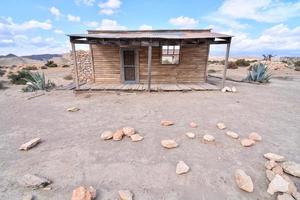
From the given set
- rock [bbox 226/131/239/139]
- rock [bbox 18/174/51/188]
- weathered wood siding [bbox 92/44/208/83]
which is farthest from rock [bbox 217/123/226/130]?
weathered wood siding [bbox 92/44/208/83]

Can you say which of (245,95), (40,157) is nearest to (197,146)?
(40,157)

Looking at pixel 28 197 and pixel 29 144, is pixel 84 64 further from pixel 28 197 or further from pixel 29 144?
pixel 28 197

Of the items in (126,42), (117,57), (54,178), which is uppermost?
(126,42)

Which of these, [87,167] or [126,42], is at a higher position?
[126,42]

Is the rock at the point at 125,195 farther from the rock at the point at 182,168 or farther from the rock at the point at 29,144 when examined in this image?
the rock at the point at 29,144

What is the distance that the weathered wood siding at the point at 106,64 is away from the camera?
29.6ft

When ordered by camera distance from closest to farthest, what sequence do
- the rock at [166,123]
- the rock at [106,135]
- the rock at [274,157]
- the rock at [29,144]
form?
1. the rock at [274,157]
2. the rock at [29,144]
3. the rock at [106,135]
4. the rock at [166,123]

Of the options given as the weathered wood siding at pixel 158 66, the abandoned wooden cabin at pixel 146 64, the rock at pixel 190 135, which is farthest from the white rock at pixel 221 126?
the weathered wood siding at pixel 158 66

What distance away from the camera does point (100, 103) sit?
21.1 ft

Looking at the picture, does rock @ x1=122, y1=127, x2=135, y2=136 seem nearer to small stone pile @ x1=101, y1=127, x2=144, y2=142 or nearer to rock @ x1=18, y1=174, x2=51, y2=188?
small stone pile @ x1=101, y1=127, x2=144, y2=142

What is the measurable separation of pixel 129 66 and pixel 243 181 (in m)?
7.76

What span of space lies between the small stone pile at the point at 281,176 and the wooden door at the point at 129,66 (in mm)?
7347

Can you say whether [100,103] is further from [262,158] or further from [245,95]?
[245,95]

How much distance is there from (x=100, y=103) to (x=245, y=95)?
5968 mm
